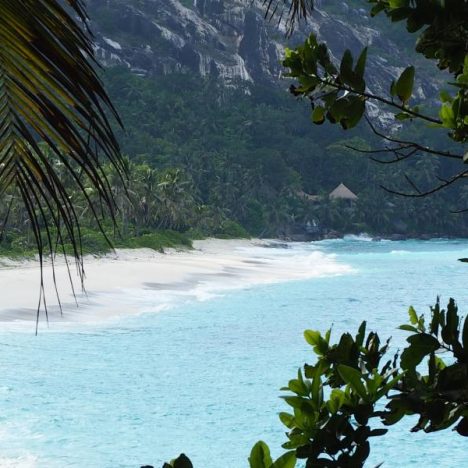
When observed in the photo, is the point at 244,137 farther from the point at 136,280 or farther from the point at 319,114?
the point at 319,114

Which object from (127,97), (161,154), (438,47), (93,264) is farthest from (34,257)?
(127,97)

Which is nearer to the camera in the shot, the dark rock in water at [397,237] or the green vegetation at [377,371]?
the green vegetation at [377,371]

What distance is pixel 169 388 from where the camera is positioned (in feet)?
37.1

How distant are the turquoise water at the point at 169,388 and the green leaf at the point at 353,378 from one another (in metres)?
7.08

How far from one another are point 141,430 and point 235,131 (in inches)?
2263

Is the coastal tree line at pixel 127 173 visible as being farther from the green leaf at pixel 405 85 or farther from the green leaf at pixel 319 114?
the green leaf at pixel 319 114

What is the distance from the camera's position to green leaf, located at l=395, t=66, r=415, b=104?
1221mm

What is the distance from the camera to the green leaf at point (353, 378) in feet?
3.24

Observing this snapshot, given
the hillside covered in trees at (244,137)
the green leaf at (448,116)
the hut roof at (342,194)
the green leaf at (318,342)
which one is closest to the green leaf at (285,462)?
the green leaf at (318,342)

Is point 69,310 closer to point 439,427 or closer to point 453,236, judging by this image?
point 439,427

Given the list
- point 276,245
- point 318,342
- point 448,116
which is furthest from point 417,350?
point 276,245

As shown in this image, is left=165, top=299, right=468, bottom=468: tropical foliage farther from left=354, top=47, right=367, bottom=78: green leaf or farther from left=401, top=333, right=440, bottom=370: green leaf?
left=354, top=47, right=367, bottom=78: green leaf

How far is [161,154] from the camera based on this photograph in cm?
5597

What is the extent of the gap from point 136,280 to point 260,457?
852 inches
